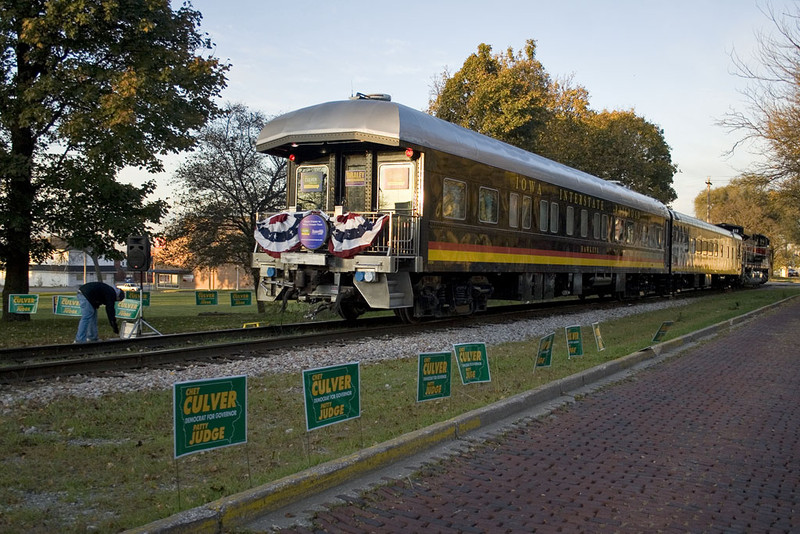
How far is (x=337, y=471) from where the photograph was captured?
4.92 m

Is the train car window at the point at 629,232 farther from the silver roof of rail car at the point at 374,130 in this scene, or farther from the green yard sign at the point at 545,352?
the green yard sign at the point at 545,352

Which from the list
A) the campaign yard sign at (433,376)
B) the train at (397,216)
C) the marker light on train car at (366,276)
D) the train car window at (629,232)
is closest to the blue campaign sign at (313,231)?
the train at (397,216)

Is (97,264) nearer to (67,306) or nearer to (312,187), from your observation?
(67,306)

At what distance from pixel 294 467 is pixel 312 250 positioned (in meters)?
8.35

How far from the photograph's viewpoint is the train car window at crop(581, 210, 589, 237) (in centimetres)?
2070

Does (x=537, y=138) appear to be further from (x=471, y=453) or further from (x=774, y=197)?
(x=471, y=453)

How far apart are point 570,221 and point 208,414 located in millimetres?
16524

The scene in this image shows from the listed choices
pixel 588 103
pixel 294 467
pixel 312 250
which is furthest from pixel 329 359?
pixel 588 103

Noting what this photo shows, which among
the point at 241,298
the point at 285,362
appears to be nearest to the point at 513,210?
the point at 285,362

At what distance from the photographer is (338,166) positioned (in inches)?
550

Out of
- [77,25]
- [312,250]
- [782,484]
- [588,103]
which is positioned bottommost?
[782,484]

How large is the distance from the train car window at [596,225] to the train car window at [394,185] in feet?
33.3

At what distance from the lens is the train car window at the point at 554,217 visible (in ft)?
61.1

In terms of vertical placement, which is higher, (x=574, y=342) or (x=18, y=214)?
(x=18, y=214)
